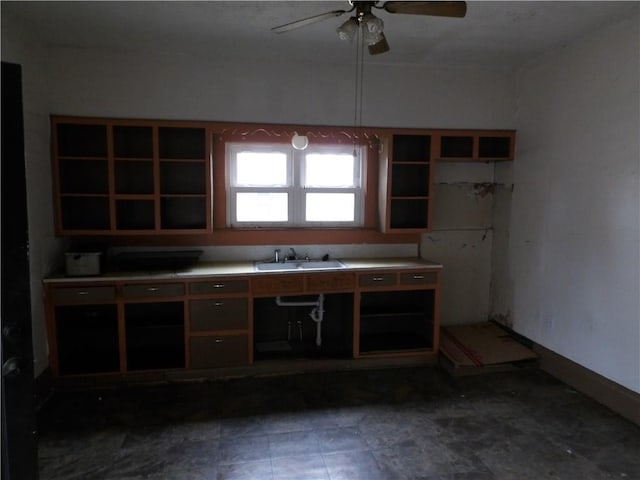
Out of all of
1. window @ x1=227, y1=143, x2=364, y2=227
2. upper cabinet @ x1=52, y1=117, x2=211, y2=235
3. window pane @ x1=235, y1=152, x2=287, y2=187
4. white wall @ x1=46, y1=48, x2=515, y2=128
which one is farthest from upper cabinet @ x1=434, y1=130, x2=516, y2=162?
upper cabinet @ x1=52, y1=117, x2=211, y2=235

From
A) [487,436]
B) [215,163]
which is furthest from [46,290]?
[487,436]

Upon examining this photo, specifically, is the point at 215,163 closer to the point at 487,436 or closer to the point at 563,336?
the point at 487,436

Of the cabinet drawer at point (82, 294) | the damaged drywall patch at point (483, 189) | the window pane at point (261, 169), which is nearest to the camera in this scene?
the cabinet drawer at point (82, 294)

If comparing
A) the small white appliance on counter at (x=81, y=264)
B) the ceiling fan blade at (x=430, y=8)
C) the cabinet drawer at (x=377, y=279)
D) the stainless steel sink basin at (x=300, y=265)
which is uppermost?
the ceiling fan blade at (x=430, y=8)

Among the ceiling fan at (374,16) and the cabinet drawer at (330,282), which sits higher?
the ceiling fan at (374,16)

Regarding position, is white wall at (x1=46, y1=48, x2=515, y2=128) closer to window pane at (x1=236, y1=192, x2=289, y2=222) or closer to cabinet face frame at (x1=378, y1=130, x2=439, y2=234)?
cabinet face frame at (x1=378, y1=130, x2=439, y2=234)

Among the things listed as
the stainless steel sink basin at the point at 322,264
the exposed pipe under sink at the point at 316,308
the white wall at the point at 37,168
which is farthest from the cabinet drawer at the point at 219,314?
the white wall at the point at 37,168

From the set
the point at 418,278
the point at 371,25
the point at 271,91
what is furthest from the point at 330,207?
the point at 371,25

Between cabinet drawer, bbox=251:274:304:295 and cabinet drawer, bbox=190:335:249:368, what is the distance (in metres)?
0.42

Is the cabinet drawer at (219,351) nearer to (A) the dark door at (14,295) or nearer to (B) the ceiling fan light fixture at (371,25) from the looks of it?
(A) the dark door at (14,295)

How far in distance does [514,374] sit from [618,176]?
1.81 metres

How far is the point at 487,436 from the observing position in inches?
110

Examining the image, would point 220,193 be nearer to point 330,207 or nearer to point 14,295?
point 330,207

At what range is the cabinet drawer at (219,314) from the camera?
11.5ft
